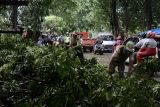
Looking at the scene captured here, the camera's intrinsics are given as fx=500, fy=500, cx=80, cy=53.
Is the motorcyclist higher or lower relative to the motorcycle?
higher

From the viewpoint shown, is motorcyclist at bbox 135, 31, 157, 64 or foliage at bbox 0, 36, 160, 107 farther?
motorcyclist at bbox 135, 31, 157, 64

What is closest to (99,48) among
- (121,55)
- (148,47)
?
(148,47)

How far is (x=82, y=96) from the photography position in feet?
22.8

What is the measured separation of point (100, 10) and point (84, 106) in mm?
59748

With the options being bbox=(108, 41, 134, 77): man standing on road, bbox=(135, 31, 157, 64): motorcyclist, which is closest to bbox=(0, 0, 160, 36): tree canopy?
bbox=(135, 31, 157, 64): motorcyclist

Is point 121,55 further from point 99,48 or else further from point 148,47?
point 99,48

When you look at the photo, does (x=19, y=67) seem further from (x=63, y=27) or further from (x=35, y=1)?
(x=63, y=27)

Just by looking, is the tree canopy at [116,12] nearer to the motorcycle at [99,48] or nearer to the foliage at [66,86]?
the motorcycle at [99,48]

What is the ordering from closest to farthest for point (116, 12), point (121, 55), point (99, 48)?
point (121, 55) < point (99, 48) < point (116, 12)

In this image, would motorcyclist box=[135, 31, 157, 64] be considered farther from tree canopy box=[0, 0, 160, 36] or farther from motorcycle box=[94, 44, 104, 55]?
motorcycle box=[94, 44, 104, 55]

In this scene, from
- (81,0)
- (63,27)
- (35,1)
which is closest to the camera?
(35,1)

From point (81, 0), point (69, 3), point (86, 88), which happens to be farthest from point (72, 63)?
point (81, 0)

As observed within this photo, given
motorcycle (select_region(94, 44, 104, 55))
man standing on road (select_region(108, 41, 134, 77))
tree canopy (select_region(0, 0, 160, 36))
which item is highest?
tree canopy (select_region(0, 0, 160, 36))

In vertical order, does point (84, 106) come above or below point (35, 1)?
below
